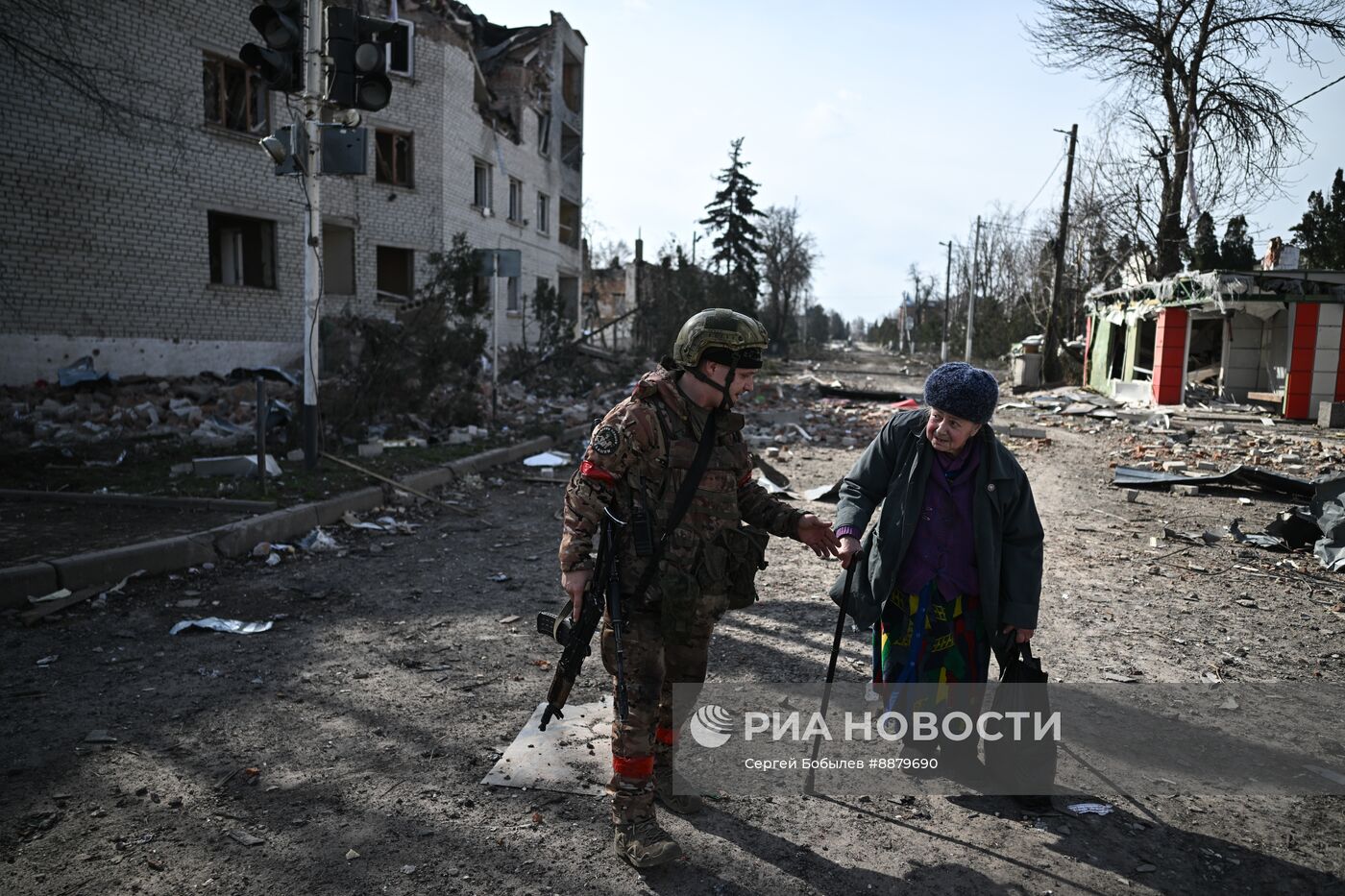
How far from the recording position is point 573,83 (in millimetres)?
32812

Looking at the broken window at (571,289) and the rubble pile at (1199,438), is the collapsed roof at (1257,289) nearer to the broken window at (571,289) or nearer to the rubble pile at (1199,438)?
the rubble pile at (1199,438)

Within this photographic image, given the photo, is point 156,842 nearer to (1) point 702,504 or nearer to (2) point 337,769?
(2) point 337,769

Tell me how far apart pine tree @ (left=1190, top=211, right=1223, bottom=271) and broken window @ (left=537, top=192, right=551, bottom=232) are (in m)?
20.5

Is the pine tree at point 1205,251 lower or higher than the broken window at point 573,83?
lower

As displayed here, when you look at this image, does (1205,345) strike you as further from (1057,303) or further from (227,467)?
(227,467)

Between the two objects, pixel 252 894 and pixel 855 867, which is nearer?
pixel 252 894

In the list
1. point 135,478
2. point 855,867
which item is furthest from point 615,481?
point 135,478

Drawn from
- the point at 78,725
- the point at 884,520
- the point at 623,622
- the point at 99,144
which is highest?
the point at 99,144

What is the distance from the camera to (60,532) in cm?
596

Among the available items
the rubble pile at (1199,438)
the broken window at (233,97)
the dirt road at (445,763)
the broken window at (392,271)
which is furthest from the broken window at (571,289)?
the dirt road at (445,763)

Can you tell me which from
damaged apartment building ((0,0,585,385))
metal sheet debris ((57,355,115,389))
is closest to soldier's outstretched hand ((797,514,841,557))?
damaged apartment building ((0,0,585,385))

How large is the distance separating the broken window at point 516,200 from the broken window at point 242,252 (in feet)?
34.5

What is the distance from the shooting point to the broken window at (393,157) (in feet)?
70.9

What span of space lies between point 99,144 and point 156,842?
15.7 metres
